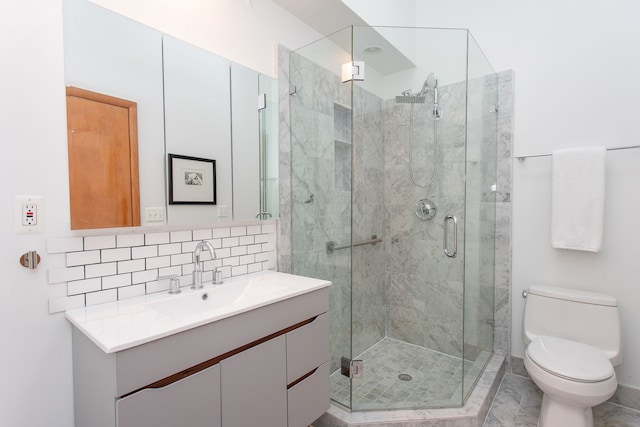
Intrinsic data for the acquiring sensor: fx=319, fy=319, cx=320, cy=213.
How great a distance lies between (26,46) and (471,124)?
2.33m

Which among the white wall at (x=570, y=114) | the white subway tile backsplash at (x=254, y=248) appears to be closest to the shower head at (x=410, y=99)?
the white wall at (x=570, y=114)

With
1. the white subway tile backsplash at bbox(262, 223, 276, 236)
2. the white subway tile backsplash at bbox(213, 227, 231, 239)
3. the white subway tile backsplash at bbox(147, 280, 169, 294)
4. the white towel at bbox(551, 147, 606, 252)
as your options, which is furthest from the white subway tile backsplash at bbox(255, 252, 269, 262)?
the white towel at bbox(551, 147, 606, 252)

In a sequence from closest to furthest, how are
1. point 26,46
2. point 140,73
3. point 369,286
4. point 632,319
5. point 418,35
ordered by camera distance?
1. point 26,46
2. point 140,73
3. point 632,319
4. point 418,35
5. point 369,286

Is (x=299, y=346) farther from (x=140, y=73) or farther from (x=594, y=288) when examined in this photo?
(x=594, y=288)

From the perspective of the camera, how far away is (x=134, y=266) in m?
1.36

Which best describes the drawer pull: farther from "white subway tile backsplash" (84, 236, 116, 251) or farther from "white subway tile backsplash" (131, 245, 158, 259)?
"white subway tile backsplash" (84, 236, 116, 251)

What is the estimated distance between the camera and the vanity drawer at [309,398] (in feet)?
4.73

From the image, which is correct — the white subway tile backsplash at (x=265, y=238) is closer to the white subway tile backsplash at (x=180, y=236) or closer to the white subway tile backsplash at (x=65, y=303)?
the white subway tile backsplash at (x=180, y=236)

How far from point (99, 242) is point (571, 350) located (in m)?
2.45

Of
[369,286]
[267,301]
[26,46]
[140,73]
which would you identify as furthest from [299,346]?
[26,46]

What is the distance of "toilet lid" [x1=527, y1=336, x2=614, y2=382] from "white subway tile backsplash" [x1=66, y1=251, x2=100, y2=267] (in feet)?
7.17

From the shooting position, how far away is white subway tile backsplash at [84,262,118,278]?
4.02ft

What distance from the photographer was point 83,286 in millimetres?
1216

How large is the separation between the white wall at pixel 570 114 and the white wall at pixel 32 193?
63.9 inches
